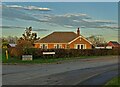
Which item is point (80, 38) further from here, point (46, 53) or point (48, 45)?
point (46, 53)

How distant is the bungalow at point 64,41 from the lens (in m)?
70.4

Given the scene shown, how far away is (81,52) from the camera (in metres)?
51.6

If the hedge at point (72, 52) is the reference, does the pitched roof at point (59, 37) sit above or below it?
above

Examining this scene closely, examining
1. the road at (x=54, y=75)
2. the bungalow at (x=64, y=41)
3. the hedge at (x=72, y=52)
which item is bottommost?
the road at (x=54, y=75)

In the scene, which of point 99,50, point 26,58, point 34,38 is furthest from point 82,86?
point 34,38

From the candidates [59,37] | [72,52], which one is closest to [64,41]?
[59,37]

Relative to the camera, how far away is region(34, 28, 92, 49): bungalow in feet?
231

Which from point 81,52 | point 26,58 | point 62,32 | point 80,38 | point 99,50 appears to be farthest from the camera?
point 62,32

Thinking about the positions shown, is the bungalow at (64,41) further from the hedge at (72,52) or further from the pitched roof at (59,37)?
the hedge at (72,52)

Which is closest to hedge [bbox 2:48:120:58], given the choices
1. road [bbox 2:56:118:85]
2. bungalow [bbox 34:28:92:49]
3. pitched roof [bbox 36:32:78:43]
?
bungalow [bbox 34:28:92:49]

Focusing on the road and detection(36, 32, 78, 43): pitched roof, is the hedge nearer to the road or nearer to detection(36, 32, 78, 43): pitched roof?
detection(36, 32, 78, 43): pitched roof

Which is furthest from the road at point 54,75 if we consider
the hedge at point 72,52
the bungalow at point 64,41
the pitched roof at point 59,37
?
the pitched roof at point 59,37

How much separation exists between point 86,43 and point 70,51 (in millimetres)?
24166

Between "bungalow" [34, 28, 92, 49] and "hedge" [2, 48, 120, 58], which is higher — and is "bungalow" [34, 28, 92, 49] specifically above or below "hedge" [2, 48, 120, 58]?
above
